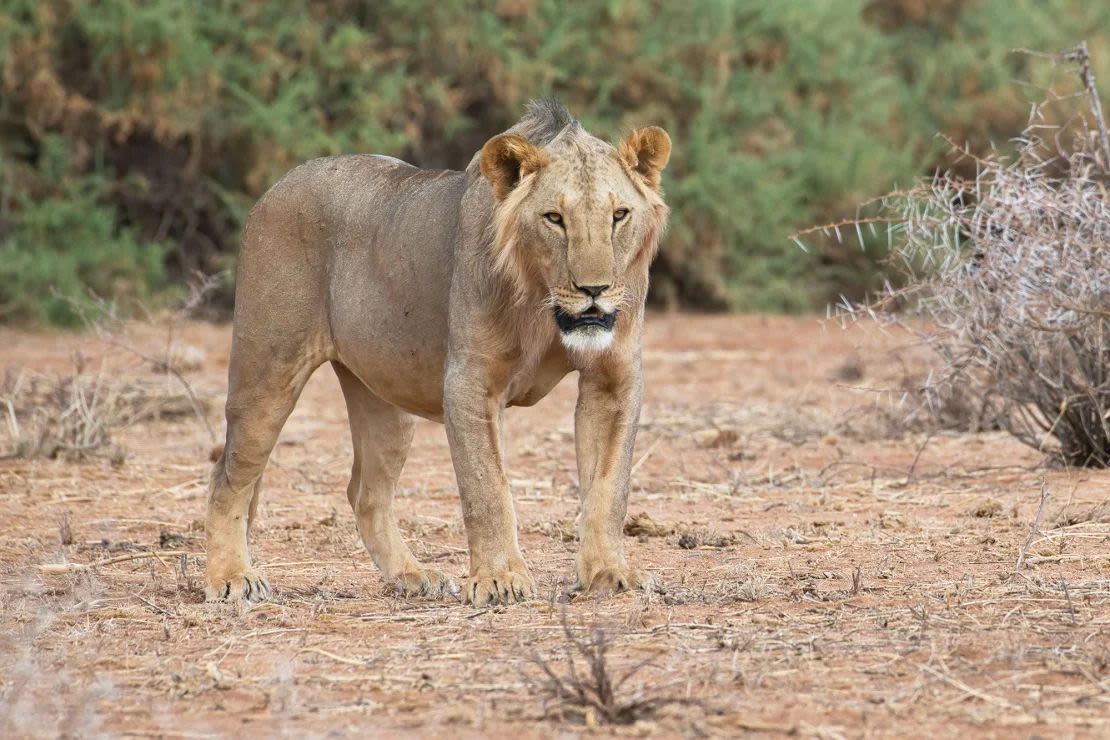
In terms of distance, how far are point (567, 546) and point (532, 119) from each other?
1.85 metres

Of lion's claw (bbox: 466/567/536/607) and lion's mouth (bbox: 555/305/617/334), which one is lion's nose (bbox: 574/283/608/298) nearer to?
lion's mouth (bbox: 555/305/617/334)

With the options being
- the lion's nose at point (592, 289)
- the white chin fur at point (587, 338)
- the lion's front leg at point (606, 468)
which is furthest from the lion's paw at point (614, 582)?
the lion's nose at point (592, 289)

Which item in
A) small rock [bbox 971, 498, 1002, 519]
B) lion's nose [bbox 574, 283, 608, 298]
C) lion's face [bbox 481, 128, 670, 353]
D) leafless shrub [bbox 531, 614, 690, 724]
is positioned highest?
lion's face [bbox 481, 128, 670, 353]

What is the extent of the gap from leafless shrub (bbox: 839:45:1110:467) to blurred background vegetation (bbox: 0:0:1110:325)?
30.1ft

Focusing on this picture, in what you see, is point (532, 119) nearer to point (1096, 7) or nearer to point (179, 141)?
point (179, 141)

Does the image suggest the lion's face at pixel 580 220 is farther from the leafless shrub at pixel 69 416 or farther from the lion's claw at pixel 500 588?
the leafless shrub at pixel 69 416

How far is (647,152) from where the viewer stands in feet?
17.1

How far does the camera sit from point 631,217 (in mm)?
4996

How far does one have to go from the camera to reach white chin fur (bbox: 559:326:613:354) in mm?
4840

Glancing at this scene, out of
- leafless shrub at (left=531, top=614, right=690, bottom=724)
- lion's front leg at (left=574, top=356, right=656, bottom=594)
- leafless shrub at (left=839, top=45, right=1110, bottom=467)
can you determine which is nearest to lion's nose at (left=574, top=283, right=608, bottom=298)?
lion's front leg at (left=574, top=356, right=656, bottom=594)

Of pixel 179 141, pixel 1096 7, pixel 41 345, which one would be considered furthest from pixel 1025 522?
Answer: pixel 1096 7

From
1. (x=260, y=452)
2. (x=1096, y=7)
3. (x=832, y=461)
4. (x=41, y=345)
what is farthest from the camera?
(x=1096, y=7)

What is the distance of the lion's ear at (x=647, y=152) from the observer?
16.9 ft

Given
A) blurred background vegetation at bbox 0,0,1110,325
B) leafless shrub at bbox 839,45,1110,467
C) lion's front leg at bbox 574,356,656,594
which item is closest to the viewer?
lion's front leg at bbox 574,356,656,594
